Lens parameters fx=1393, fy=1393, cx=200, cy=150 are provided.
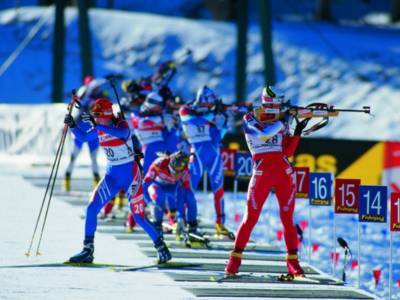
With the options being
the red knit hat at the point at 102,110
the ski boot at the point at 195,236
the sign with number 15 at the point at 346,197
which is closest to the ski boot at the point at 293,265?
the sign with number 15 at the point at 346,197

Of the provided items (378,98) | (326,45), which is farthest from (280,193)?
(326,45)

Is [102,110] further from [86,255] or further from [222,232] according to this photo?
[222,232]

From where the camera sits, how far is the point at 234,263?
55.6 ft

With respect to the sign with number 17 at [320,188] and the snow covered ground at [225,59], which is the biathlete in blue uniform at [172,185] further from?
the snow covered ground at [225,59]

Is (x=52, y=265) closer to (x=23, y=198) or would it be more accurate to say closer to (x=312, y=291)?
(x=312, y=291)

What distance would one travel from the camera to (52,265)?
17.4 meters

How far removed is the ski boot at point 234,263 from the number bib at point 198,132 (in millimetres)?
4734

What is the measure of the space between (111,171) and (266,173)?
2.07 m

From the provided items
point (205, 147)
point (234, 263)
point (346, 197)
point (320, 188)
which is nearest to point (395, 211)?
point (346, 197)

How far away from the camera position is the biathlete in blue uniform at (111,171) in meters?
17.4

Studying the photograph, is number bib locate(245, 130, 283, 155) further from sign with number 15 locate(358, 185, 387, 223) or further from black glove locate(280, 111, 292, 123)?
sign with number 15 locate(358, 185, 387, 223)

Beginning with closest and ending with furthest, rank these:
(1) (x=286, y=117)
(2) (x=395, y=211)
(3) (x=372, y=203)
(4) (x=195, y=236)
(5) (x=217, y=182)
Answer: (2) (x=395, y=211), (3) (x=372, y=203), (1) (x=286, y=117), (4) (x=195, y=236), (5) (x=217, y=182)

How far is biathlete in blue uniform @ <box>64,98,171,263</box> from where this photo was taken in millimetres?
17406

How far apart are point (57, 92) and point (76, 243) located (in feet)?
62.9
